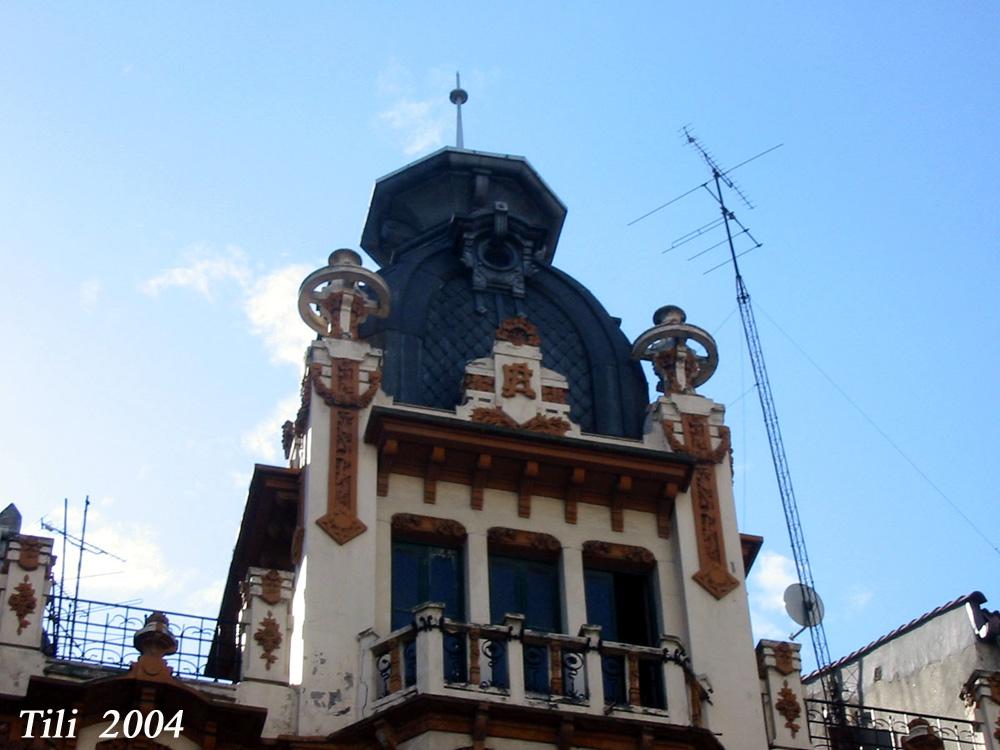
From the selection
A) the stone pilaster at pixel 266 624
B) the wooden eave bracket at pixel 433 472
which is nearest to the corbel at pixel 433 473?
the wooden eave bracket at pixel 433 472

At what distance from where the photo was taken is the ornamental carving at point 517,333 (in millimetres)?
26659

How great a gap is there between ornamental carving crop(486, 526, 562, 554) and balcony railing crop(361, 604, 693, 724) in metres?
2.26

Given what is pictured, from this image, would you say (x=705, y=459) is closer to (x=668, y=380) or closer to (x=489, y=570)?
(x=668, y=380)

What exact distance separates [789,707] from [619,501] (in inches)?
142

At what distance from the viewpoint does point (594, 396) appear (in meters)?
27.5

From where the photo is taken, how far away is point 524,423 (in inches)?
1005

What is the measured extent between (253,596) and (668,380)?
744 centimetres

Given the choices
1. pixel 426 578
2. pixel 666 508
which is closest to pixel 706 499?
pixel 666 508

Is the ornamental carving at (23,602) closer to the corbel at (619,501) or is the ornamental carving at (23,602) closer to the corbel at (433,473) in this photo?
the corbel at (433,473)

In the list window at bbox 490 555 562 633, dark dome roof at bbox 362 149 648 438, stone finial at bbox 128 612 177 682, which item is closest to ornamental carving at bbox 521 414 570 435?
dark dome roof at bbox 362 149 648 438

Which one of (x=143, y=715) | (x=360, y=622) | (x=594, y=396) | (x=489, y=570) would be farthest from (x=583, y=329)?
(x=143, y=715)

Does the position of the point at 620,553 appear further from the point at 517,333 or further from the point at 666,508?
the point at 517,333

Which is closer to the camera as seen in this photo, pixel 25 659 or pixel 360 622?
pixel 25 659

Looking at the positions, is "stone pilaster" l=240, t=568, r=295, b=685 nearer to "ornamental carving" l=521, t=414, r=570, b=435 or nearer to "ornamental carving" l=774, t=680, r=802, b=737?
"ornamental carving" l=521, t=414, r=570, b=435
